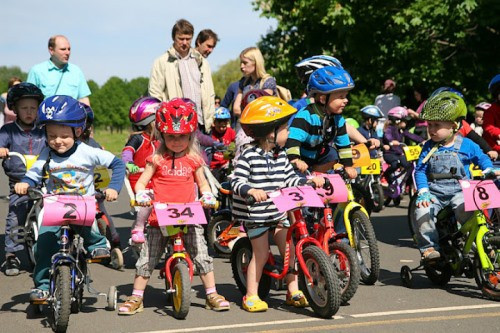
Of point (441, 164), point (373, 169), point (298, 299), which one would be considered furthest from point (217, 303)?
point (373, 169)

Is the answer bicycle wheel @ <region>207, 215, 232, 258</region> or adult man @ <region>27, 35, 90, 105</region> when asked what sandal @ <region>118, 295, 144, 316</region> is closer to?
bicycle wheel @ <region>207, 215, 232, 258</region>

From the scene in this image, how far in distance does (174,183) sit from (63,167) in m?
0.92

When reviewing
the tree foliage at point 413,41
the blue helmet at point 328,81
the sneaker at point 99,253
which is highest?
the tree foliage at point 413,41

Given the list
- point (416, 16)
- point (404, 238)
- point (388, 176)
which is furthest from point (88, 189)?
point (416, 16)

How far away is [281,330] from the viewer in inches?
280

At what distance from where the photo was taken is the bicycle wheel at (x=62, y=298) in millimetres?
6961

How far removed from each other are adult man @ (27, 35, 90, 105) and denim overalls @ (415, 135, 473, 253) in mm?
4347

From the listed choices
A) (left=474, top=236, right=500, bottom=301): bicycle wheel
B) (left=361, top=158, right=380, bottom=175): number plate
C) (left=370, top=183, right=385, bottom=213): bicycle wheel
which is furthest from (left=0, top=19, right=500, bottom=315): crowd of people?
(left=370, top=183, right=385, bottom=213): bicycle wheel

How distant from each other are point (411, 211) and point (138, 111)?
3553mm

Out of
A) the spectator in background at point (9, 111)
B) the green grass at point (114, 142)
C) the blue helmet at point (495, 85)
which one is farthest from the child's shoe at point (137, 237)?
the green grass at point (114, 142)

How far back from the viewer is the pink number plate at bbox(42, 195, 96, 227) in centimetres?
721

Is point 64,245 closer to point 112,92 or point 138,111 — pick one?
point 138,111

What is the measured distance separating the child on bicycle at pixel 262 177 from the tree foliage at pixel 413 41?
52.4 ft

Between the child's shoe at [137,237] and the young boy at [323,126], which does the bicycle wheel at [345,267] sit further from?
the child's shoe at [137,237]
